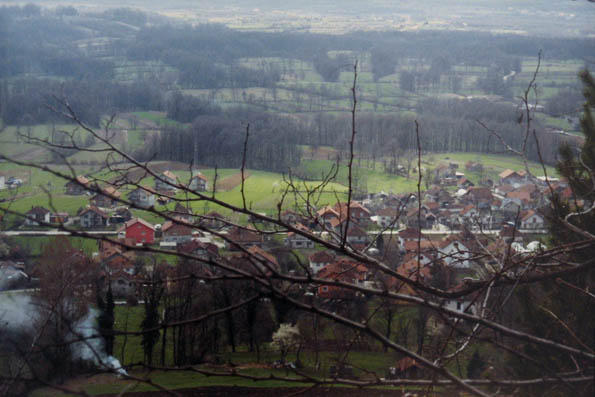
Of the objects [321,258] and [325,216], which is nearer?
[325,216]

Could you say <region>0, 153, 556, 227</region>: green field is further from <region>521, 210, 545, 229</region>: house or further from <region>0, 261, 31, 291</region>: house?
<region>521, 210, 545, 229</region>: house

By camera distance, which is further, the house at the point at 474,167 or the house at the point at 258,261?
the house at the point at 474,167

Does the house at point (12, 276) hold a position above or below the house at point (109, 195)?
below

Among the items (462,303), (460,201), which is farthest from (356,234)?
(460,201)

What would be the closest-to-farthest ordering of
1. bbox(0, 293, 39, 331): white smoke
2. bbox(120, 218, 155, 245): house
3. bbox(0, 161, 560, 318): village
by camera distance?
bbox(0, 293, 39, 331): white smoke < bbox(0, 161, 560, 318): village < bbox(120, 218, 155, 245): house

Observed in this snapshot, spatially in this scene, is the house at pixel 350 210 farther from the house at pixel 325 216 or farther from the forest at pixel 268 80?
the forest at pixel 268 80

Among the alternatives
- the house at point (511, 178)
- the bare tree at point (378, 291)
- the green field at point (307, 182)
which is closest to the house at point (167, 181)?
Answer: the bare tree at point (378, 291)

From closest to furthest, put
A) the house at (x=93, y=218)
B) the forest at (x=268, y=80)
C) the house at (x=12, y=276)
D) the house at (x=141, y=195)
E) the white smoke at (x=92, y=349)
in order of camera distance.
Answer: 1. the white smoke at (x=92, y=349)
2. the house at (x=141, y=195)
3. the house at (x=12, y=276)
4. the house at (x=93, y=218)
5. the forest at (x=268, y=80)

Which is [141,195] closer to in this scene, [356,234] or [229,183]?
[356,234]

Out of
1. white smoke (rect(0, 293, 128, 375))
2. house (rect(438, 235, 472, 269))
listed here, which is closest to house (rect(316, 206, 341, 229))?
house (rect(438, 235, 472, 269))
